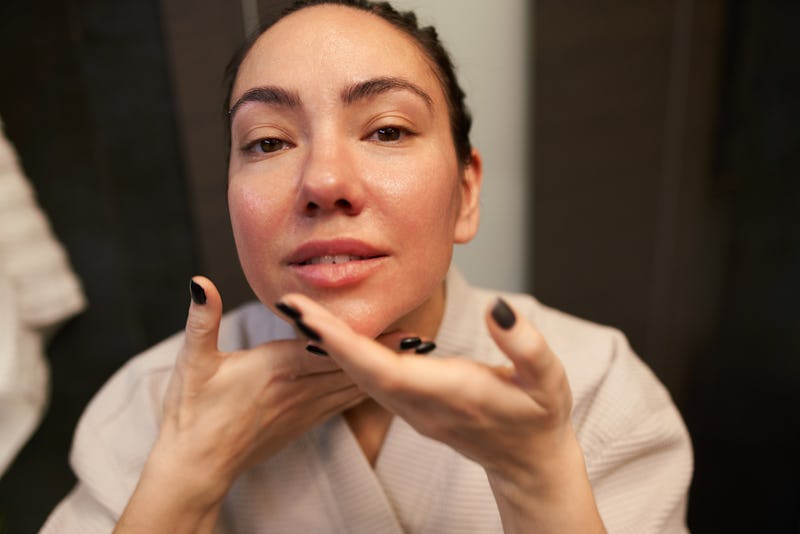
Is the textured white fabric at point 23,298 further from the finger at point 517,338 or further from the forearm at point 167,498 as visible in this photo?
the finger at point 517,338

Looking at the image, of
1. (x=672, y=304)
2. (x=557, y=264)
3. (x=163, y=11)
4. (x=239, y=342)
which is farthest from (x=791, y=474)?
(x=163, y=11)

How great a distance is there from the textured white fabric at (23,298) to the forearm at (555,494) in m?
0.70

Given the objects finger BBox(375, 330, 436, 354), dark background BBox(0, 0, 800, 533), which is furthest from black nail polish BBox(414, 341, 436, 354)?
dark background BBox(0, 0, 800, 533)

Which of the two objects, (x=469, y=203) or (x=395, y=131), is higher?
(x=395, y=131)

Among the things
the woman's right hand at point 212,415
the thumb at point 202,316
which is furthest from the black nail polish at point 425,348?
the thumb at point 202,316

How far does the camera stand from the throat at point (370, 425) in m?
0.73

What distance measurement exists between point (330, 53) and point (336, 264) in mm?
207

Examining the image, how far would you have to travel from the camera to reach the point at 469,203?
73 cm

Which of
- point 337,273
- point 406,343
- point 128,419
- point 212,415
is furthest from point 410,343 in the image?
point 128,419

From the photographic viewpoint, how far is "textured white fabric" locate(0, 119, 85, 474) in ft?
2.66

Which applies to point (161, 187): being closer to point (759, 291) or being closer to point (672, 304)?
point (672, 304)

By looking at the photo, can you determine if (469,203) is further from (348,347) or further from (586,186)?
(586,186)

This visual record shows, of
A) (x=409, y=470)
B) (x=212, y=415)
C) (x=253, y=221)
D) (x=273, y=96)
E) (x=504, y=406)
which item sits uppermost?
(x=273, y=96)

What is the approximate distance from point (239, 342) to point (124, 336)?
39 centimetres
